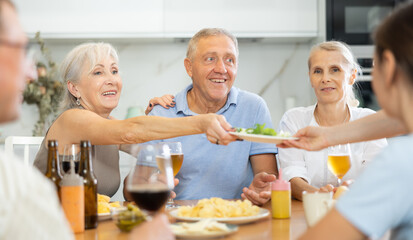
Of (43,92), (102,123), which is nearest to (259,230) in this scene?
(102,123)

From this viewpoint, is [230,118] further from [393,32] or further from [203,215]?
[393,32]

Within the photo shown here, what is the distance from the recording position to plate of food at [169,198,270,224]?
1302 mm

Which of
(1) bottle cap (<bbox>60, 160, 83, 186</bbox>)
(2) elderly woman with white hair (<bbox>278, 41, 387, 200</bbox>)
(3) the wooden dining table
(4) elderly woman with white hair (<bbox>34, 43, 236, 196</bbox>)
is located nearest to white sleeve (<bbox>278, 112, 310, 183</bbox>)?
(2) elderly woman with white hair (<bbox>278, 41, 387, 200</bbox>)

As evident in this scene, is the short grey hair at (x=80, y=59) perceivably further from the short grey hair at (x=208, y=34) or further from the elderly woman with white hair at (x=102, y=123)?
the short grey hair at (x=208, y=34)

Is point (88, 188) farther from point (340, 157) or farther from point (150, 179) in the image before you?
point (340, 157)

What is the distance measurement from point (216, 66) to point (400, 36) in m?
1.58

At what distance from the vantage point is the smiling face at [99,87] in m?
2.22

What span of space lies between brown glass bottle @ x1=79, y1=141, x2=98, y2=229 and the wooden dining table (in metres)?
0.03

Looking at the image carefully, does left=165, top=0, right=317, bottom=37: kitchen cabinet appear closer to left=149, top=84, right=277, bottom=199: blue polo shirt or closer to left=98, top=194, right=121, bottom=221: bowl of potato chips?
left=149, top=84, right=277, bottom=199: blue polo shirt

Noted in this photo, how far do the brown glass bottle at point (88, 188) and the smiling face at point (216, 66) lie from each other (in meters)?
1.13

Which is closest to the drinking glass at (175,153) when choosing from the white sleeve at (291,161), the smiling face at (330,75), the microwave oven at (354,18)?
the white sleeve at (291,161)

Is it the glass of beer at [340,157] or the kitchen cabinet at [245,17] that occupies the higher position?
the kitchen cabinet at [245,17]

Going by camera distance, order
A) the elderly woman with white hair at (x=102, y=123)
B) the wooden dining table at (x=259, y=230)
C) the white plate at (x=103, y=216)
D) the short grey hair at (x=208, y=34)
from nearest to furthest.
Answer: the wooden dining table at (x=259, y=230) → the white plate at (x=103, y=216) → the elderly woman with white hair at (x=102, y=123) → the short grey hair at (x=208, y=34)

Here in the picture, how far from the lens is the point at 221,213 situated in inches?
52.6
